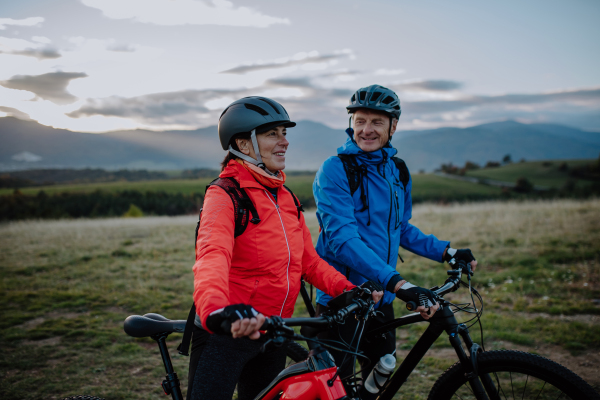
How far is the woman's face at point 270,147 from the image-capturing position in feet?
7.95

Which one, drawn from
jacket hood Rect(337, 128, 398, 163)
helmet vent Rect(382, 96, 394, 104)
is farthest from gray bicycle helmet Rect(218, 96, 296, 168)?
helmet vent Rect(382, 96, 394, 104)

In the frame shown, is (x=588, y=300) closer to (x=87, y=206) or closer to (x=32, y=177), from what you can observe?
(x=87, y=206)

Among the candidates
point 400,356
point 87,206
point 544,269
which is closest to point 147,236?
point 400,356

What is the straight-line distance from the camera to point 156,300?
739 centimetres

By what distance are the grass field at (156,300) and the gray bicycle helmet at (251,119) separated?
3456 millimetres

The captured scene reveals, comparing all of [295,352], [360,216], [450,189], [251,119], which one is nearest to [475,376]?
[360,216]

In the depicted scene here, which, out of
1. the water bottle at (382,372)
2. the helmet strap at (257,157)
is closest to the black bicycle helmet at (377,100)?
the helmet strap at (257,157)

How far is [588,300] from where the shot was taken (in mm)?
6461

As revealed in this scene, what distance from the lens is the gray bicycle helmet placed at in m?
2.44

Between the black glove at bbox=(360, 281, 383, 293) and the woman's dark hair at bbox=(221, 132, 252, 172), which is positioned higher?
the woman's dark hair at bbox=(221, 132, 252, 172)

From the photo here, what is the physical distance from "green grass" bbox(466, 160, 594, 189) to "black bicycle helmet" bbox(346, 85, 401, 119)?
87.8 metres

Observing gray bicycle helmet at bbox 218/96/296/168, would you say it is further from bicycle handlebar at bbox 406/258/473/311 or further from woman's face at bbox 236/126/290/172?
bicycle handlebar at bbox 406/258/473/311

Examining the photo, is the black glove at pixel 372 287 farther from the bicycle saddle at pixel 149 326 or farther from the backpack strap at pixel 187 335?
the bicycle saddle at pixel 149 326

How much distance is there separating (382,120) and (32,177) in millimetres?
96610
